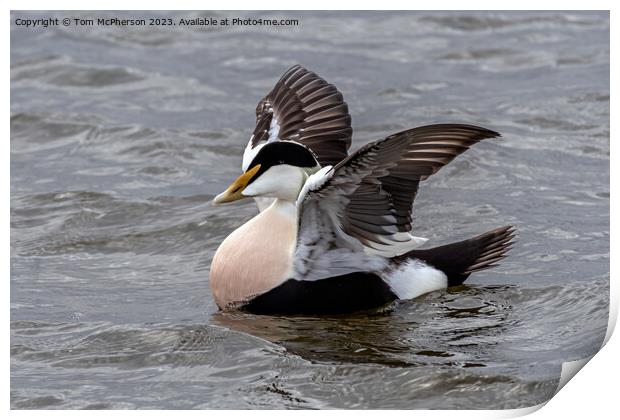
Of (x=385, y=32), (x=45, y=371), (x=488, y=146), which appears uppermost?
(x=385, y=32)

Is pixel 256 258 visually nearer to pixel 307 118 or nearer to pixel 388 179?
pixel 388 179

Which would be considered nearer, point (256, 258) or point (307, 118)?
point (256, 258)

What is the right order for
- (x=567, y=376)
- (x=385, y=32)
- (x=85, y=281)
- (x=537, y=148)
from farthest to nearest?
(x=385, y=32), (x=537, y=148), (x=85, y=281), (x=567, y=376)

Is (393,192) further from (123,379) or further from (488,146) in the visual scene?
(488,146)

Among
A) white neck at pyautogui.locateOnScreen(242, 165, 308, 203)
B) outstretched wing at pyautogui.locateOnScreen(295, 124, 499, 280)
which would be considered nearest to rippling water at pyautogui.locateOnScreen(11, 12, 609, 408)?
outstretched wing at pyautogui.locateOnScreen(295, 124, 499, 280)

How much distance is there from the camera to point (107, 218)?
9648 mm

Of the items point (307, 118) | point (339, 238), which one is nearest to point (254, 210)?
point (307, 118)

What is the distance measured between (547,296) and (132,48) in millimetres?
7577

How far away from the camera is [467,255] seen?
299 inches

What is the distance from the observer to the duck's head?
7.17m

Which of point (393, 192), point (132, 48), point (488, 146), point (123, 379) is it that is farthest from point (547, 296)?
point (132, 48)

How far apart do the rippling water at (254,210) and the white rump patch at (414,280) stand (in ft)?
0.27

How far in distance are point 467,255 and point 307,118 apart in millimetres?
1461

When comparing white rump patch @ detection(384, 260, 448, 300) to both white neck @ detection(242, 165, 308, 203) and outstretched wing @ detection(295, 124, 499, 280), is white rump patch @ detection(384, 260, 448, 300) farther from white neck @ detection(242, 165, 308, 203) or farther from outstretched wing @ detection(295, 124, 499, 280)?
white neck @ detection(242, 165, 308, 203)
